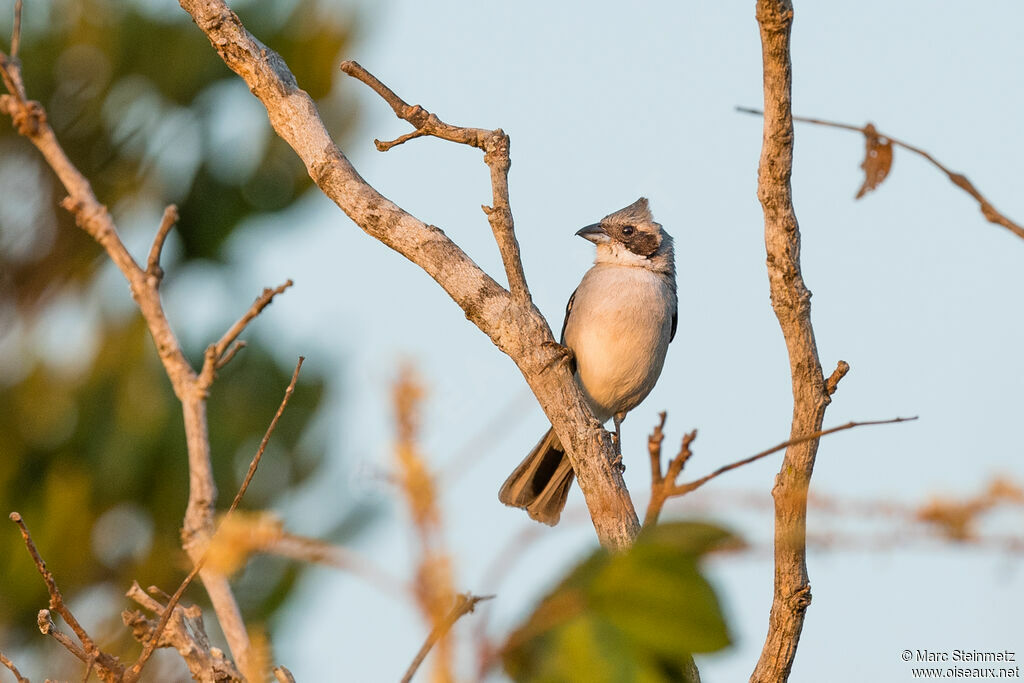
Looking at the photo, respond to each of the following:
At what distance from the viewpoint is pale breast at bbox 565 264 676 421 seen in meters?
5.39

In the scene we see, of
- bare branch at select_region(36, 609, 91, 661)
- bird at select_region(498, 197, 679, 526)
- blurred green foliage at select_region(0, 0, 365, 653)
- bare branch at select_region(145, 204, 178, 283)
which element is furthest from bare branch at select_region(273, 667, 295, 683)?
blurred green foliage at select_region(0, 0, 365, 653)

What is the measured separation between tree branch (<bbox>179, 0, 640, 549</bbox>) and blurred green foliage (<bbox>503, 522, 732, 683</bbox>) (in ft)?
5.19

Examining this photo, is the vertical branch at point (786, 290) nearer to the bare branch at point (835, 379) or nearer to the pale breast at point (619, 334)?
the bare branch at point (835, 379)

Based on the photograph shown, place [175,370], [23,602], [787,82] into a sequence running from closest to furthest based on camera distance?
[787,82] < [175,370] < [23,602]

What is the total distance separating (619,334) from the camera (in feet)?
17.6

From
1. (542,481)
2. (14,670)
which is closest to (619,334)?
(542,481)

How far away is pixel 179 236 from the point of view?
→ 1359 cm

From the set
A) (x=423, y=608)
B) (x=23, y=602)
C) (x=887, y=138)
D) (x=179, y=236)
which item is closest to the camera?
(x=423, y=608)

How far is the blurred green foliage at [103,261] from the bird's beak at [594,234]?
7164 millimetres

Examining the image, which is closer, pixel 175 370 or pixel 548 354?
pixel 548 354

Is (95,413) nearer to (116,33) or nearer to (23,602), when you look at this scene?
(23,602)

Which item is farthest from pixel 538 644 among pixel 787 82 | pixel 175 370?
pixel 175 370

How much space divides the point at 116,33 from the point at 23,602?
6.51 meters

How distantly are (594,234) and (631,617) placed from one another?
17.2ft
